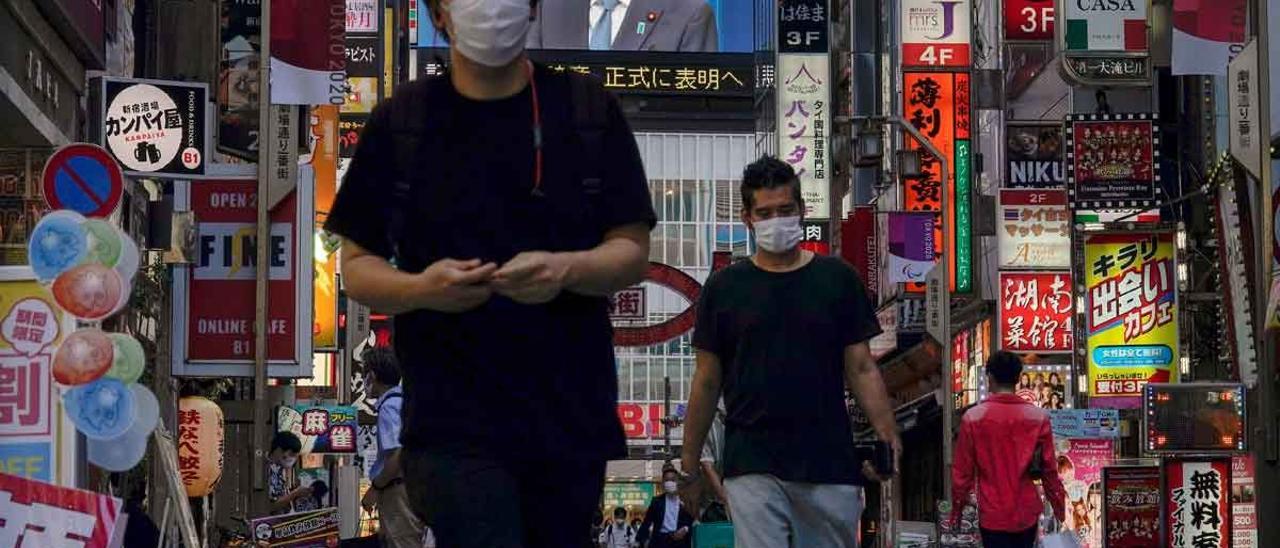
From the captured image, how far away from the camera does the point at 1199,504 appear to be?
17.9m

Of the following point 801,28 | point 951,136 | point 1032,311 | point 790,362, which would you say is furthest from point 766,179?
point 801,28

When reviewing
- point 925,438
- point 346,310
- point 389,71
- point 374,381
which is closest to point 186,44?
point 374,381

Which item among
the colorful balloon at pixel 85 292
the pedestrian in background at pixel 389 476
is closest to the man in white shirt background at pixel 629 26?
the pedestrian in background at pixel 389 476

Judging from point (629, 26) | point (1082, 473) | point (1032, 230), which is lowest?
point (1082, 473)

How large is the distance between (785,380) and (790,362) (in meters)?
0.07

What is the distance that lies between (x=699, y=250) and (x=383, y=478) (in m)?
80.8

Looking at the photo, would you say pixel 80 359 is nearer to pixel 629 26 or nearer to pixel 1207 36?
pixel 1207 36

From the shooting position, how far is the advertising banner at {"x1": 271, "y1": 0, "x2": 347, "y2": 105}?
18516 mm

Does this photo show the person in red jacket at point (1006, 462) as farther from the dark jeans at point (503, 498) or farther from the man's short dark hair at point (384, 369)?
the dark jeans at point (503, 498)

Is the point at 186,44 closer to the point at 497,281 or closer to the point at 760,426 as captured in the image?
the point at 760,426

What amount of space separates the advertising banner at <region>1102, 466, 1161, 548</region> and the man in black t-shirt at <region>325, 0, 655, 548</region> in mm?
16590

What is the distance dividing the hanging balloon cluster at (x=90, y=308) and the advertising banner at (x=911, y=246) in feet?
81.4

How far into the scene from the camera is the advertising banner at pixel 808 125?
43375 millimetres

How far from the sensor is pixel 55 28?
15.5m
